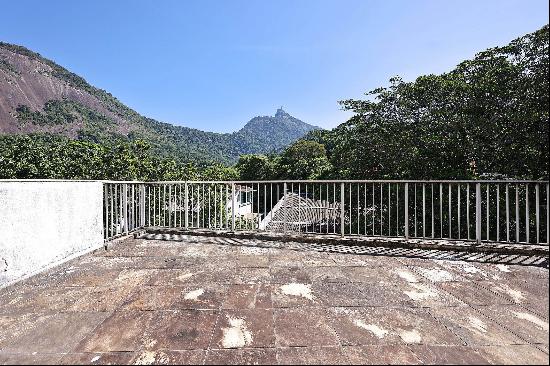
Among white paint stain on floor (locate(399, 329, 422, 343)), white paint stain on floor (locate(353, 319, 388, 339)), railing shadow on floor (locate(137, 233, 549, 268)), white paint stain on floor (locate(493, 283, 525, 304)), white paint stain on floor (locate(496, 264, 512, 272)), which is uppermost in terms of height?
railing shadow on floor (locate(137, 233, 549, 268))

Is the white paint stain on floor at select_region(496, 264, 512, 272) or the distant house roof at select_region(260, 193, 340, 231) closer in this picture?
the white paint stain on floor at select_region(496, 264, 512, 272)

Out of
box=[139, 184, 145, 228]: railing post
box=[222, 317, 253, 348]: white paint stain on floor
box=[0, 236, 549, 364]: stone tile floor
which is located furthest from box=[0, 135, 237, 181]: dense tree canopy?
box=[222, 317, 253, 348]: white paint stain on floor

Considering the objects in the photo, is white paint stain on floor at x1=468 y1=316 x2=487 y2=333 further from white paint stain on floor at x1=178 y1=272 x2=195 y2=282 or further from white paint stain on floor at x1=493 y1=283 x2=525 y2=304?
white paint stain on floor at x1=178 y1=272 x2=195 y2=282

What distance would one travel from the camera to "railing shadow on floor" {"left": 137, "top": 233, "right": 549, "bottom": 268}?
330 cm

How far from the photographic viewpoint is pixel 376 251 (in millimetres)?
3812

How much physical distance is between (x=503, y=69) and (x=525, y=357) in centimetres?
883

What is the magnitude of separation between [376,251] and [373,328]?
2093mm

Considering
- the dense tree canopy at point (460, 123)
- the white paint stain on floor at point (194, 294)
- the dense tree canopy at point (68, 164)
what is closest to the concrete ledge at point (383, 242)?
the white paint stain on floor at point (194, 294)

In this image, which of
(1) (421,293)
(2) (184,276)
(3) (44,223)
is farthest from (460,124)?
(3) (44,223)

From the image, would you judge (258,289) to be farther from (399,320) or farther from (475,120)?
(475,120)

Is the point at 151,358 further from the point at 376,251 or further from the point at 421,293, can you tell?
the point at 376,251

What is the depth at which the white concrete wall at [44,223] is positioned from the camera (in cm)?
262

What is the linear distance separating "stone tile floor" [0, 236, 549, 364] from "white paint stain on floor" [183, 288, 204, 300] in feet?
0.06

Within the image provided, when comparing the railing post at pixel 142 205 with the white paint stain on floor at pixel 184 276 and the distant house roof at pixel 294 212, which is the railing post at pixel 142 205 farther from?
the white paint stain on floor at pixel 184 276
